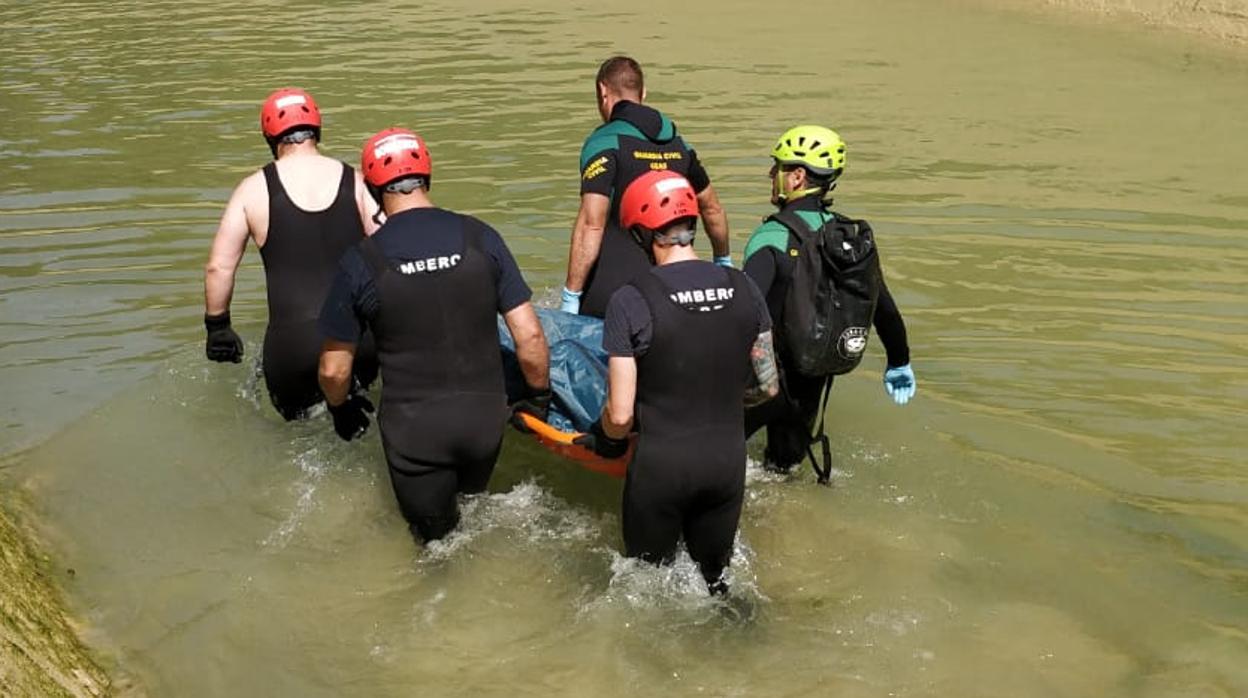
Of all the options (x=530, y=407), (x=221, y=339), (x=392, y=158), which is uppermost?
(x=392, y=158)

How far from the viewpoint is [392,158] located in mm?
5219

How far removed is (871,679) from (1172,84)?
45.5 feet

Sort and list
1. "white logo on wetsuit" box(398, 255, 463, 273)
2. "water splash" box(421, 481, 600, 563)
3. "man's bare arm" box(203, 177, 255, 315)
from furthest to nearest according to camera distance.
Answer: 1. "man's bare arm" box(203, 177, 255, 315)
2. "water splash" box(421, 481, 600, 563)
3. "white logo on wetsuit" box(398, 255, 463, 273)

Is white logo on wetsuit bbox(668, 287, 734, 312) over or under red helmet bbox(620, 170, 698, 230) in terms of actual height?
under

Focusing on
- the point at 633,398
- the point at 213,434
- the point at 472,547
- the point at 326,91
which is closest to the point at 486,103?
the point at 326,91

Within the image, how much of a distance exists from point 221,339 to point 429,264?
2112 millimetres

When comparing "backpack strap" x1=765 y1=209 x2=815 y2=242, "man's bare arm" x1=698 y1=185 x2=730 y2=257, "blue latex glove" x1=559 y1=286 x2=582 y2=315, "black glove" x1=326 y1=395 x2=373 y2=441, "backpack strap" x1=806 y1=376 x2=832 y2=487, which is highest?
"backpack strap" x1=765 y1=209 x2=815 y2=242

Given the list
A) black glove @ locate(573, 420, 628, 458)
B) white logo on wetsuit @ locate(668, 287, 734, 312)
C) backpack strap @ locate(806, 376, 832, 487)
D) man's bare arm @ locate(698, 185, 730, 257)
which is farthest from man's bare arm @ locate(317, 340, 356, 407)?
man's bare arm @ locate(698, 185, 730, 257)

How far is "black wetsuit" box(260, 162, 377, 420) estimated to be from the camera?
20.9ft

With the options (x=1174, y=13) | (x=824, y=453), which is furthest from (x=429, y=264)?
(x=1174, y=13)

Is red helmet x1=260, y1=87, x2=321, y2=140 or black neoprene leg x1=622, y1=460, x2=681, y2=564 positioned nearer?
black neoprene leg x1=622, y1=460, x2=681, y2=564

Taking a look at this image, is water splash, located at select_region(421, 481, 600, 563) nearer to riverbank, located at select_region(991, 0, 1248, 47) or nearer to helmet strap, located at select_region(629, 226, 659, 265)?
helmet strap, located at select_region(629, 226, 659, 265)

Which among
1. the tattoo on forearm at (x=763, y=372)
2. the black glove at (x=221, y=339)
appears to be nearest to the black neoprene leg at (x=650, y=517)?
the tattoo on forearm at (x=763, y=372)

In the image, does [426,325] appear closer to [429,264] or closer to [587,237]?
[429,264]
